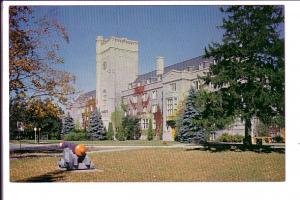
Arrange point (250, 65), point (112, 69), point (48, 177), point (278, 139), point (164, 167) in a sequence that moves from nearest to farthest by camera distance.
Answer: point (48, 177), point (164, 167), point (278, 139), point (112, 69), point (250, 65)

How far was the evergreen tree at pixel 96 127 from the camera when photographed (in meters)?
7.75

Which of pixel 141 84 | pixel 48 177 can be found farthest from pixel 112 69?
pixel 48 177

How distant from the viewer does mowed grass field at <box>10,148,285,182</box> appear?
23.7ft

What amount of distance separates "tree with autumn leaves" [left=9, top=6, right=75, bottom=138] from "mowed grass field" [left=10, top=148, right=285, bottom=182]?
36.1 inches

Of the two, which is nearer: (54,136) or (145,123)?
(54,136)

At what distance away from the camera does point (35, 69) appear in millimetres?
7863

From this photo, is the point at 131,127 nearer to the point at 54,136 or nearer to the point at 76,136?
the point at 76,136

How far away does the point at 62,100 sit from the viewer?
792cm

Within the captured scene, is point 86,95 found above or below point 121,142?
above

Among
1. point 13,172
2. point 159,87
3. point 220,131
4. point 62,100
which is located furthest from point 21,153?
point 220,131

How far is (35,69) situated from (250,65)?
390 centimetres

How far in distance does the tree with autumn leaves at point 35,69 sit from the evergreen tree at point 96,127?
22.3 inches
